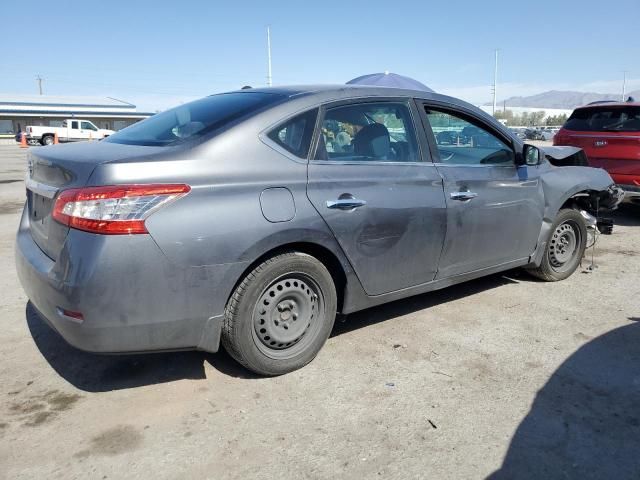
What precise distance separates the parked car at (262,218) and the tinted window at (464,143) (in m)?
0.02

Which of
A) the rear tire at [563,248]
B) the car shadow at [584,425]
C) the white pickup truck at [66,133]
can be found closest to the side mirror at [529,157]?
the rear tire at [563,248]

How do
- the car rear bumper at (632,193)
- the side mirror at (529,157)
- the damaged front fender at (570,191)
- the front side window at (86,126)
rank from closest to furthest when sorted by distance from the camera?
the side mirror at (529,157) → the damaged front fender at (570,191) → the car rear bumper at (632,193) → the front side window at (86,126)

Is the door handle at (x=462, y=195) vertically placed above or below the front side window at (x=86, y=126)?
below

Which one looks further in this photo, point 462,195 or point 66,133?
point 66,133

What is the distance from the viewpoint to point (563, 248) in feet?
16.2

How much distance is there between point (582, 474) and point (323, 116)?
7.63ft

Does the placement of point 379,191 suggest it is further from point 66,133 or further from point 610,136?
point 66,133

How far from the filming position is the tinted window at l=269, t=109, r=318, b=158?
9.75ft

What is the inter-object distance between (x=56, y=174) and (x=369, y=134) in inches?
75.2

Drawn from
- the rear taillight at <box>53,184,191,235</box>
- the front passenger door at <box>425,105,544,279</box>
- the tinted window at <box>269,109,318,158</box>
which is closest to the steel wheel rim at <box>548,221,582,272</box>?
the front passenger door at <box>425,105,544,279</box>

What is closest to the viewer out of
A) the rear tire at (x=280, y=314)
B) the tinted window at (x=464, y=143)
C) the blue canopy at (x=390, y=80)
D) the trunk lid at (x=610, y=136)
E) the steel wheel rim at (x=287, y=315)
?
the rear tire at (x=280, y=314)

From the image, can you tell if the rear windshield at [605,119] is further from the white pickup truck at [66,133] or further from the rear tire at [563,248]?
the white pickup truck at [66,133]

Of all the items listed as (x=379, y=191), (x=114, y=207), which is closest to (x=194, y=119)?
(x=114, y=207)

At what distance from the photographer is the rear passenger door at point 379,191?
309 centimetres
